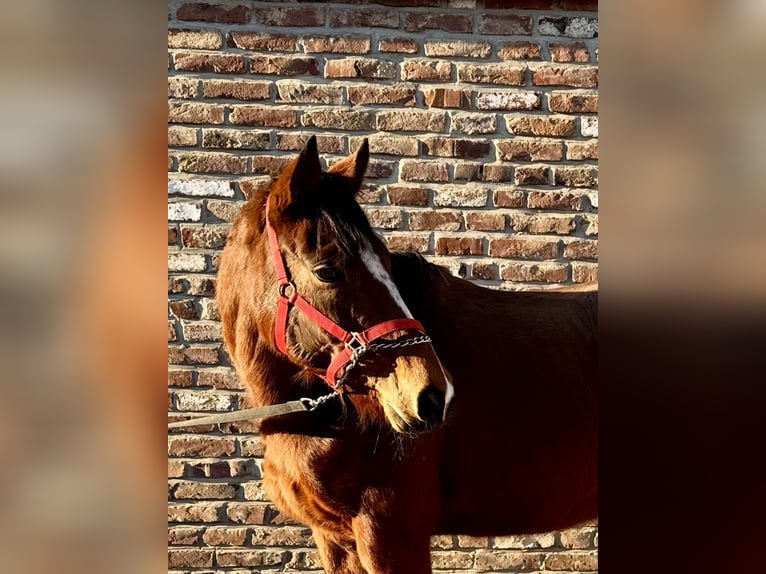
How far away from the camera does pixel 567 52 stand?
1698 mm

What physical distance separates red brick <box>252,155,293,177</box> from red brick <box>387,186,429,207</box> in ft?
0.89

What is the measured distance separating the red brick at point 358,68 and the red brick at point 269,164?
9.4 inches

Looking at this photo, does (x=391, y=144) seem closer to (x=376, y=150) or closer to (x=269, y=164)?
(x=376, y=150)

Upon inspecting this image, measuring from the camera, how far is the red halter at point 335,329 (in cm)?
134

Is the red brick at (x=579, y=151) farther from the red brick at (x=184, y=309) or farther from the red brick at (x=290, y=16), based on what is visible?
the red brick at (x=184, y=309)

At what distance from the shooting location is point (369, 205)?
1695 mm

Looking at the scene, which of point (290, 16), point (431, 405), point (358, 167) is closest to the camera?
point (431, 405)

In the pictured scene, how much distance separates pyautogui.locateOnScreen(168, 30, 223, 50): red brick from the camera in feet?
5.41

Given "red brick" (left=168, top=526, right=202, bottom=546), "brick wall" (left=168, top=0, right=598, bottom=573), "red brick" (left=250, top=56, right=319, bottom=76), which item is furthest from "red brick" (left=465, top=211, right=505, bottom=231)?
"red brick" (left=168, top=526, right=202, bottom=546)

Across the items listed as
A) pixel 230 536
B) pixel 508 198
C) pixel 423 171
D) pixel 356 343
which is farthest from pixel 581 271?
pixel 230 536

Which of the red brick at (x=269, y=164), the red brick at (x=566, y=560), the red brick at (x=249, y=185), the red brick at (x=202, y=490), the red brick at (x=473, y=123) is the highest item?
the red brick at (x=473, y=123)

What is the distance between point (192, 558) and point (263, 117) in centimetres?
114
